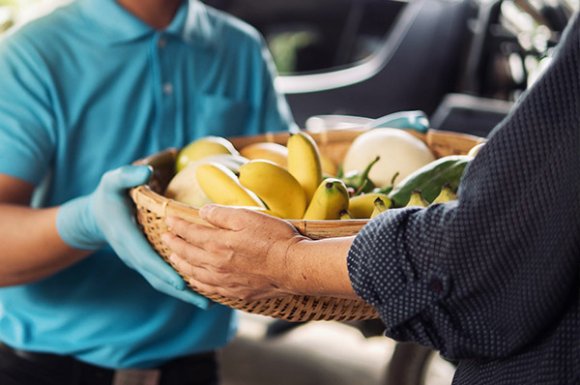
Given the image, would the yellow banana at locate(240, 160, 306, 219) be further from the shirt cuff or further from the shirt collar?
the shirt collar

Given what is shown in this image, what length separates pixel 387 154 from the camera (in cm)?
125

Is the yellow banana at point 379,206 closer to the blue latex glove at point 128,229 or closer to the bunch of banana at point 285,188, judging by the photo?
the bunch of banana at point 285,188

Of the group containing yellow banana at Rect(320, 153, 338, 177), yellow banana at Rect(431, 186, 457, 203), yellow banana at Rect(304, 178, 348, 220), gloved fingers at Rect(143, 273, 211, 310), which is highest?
yellow banana at Rect(431, 186, 457, 203)

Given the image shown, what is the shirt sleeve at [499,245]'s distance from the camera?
0.67 meters

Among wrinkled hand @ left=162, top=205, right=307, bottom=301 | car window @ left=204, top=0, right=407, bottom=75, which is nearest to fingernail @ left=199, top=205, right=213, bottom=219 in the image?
wrinkled hand @ left=162, top=205, right=307, bottom=301

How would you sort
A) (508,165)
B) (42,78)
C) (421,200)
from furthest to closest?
(42,78)
(421,200)
(508,165)

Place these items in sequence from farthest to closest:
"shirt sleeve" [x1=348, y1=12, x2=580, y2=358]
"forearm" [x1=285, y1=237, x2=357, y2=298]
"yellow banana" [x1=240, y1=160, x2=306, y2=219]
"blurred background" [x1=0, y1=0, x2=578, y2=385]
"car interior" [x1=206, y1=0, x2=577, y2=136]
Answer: "blurred background" [x1=0, y1=0, x2=578, y2=385] → "car interior" [x1=206, y1=0, x2=577, y2=136] → "yellow banana" [x1=240, y1=160, x2=306, y2=219] → "forearm" [x1=285, y1=237, x2=357, y2=298] → "shirt sleeve" [x1=348, y1=12, x2=580, y2=358]

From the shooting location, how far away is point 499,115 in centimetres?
225

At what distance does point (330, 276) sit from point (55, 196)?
2.27ft

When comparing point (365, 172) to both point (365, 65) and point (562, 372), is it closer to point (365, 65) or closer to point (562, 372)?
point (562, 372)

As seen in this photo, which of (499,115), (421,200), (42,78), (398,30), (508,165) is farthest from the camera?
(398,30)

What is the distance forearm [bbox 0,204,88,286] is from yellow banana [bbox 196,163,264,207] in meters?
0.28

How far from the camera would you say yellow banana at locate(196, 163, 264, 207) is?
1.01 meters

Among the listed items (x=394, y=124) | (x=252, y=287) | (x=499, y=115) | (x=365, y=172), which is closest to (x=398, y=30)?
(x=499, y=115)
